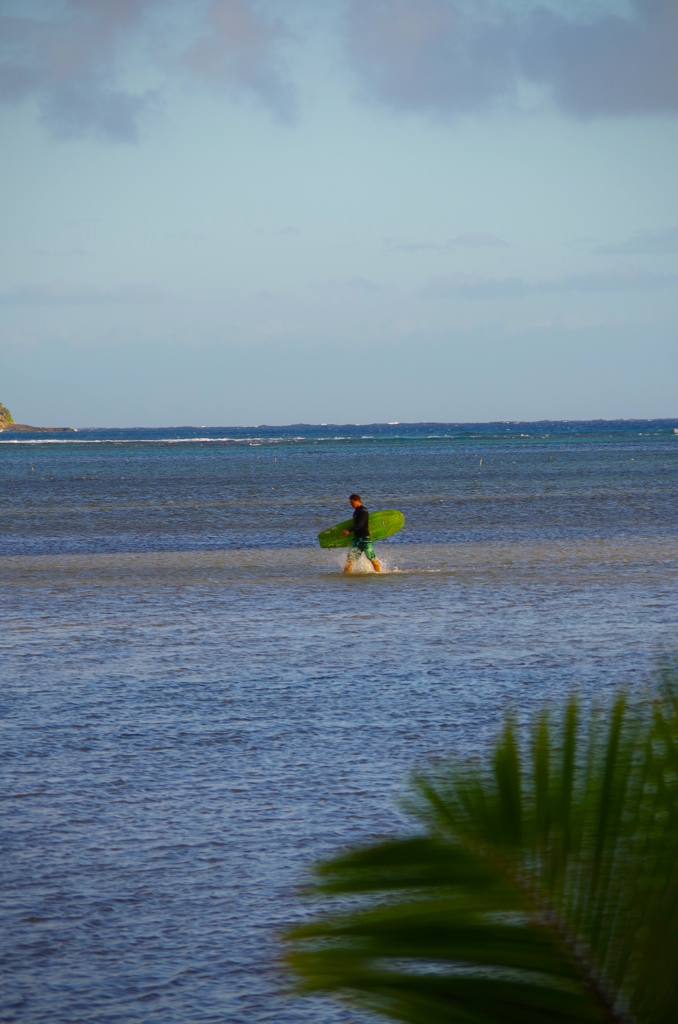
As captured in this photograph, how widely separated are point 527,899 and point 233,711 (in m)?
8.35

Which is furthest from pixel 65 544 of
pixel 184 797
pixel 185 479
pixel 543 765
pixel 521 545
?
pixel 185 479

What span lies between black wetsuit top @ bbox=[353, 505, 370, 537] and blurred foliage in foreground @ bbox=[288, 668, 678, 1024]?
18.3 m

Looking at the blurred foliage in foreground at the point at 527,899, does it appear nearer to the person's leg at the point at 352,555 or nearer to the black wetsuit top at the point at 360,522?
the black wetsuit top at the point at 360,522

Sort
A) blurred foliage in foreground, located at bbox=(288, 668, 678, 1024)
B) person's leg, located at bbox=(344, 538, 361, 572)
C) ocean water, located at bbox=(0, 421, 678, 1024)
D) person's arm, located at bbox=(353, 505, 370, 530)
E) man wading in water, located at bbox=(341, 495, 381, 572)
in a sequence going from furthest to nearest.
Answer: person's leg, located at bbox=(344, 538, 361, 572) < man wading in water, located at bbox=(341, 495, 381, 572) < person's arm, located at bbox=(353, 505, 370, 530) < ocean water, located at bbox=(0, 421, 678, 1024) < blurred foliage in foreground, located at bbox=(288, 668, 678, 1024)

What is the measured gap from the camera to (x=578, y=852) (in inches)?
80.9

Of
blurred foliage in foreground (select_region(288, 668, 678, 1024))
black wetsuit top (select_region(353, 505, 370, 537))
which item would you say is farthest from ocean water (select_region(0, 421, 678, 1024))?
black wetsuit top (select_region(353, 505, 370, 537))

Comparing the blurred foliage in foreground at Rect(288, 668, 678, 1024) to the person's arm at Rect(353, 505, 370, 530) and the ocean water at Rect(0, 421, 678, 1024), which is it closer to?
the ocean water at Rect(0, 421, 678, 1024)

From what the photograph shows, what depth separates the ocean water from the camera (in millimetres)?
5637

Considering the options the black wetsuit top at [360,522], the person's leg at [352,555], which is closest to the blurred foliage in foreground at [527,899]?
the black wetsuit top at [360,522]

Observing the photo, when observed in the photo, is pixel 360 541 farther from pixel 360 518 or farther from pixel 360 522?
pixel 360 518

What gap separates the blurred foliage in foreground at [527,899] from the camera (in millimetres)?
1967

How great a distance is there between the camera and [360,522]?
20.9 metres

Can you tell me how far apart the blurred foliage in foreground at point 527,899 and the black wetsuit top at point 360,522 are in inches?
722

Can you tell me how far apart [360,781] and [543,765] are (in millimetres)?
6083
